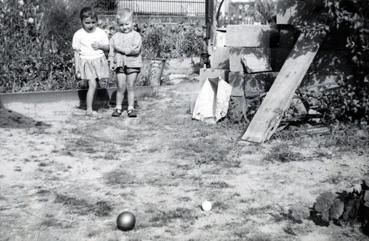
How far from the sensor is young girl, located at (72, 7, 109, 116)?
6484 millimetres

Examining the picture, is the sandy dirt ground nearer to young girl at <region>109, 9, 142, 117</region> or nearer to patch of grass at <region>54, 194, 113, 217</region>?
patch of grass at <region>54, 194, 113, 217</region>

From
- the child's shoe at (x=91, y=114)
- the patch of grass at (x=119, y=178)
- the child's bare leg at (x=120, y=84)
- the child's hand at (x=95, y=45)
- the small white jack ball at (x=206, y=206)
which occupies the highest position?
the child's hand at (x=95, y=45)

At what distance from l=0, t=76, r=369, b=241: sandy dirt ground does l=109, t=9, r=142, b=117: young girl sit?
0.71 m

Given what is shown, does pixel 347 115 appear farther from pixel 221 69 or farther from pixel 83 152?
pixel 83 152

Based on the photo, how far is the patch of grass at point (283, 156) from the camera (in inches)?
178

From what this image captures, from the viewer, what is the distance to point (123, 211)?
3.28m

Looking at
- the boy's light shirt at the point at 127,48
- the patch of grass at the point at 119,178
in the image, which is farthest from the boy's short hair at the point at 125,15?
the patch of grass at the point at 119,178

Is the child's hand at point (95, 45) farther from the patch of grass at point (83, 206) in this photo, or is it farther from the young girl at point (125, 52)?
the patch of grass at point (83, 206)

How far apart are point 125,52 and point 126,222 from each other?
376cm

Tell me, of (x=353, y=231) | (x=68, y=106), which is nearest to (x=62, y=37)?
(x=68, y=106)

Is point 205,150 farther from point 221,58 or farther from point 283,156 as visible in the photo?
point 221,58

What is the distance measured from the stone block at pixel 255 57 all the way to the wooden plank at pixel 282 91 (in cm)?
46

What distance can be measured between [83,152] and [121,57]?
1995 mm

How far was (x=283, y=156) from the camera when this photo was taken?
180 inches
